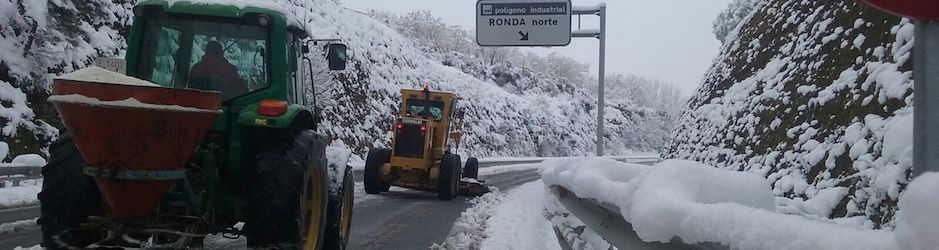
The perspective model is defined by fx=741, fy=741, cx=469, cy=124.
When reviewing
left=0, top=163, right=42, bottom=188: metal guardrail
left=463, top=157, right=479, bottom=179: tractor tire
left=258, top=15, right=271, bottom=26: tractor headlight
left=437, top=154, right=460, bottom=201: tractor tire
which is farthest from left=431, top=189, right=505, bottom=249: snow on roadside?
left=0, top=163, right=42, bottom=188: metal guardrail

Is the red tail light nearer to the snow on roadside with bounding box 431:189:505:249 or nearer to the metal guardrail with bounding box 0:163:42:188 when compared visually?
the snow on roadside with bounding box 431:189:505:249

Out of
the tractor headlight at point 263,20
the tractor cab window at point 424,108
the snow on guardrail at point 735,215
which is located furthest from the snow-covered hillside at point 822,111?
the tractor cab window at point 424,108

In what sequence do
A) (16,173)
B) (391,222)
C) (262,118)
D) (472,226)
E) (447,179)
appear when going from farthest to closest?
(447,179) < (16,173) < (391,222) < (472,226) < (262,118)

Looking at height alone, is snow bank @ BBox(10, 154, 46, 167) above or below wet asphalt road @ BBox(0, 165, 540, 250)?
above

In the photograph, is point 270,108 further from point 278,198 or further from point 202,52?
point 202,52

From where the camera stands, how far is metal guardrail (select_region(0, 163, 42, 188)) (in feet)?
36.5

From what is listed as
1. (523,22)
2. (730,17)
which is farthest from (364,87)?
(523,22)

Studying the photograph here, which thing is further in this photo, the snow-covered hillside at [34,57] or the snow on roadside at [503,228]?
the snow-covered hillside at [34,57]

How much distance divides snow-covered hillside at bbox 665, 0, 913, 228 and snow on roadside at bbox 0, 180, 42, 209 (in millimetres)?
9879

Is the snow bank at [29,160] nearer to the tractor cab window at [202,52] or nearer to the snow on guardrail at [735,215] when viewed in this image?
the tractor cab window at [202,52]

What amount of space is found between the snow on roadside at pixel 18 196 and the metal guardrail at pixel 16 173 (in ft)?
0.59

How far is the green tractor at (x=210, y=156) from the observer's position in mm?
3996

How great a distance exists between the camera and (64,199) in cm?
435

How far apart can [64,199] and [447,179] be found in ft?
34.8
